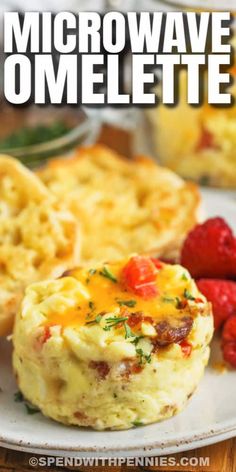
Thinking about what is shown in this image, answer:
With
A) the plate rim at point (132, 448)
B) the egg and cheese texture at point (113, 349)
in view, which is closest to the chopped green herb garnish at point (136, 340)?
the egg and cheese texture at point (113, 349)

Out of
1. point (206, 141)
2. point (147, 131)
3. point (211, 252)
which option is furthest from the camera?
point (147, 131)

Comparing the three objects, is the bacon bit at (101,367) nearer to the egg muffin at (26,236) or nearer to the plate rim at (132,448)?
the plate rim at (132,448)

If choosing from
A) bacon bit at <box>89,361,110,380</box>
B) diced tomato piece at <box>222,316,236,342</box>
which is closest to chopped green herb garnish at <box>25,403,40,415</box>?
bacon bit at <box>89,361,110,380</box>

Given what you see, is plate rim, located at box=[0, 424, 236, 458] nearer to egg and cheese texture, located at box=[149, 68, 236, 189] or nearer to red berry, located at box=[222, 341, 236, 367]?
red berry, located at box=[222, 341, 236, 367]

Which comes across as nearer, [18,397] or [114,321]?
[114,321]

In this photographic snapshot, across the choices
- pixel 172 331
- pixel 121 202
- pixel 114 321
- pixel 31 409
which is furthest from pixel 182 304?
pixel 121 202

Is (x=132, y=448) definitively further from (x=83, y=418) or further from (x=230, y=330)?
(x=230, y=330)
